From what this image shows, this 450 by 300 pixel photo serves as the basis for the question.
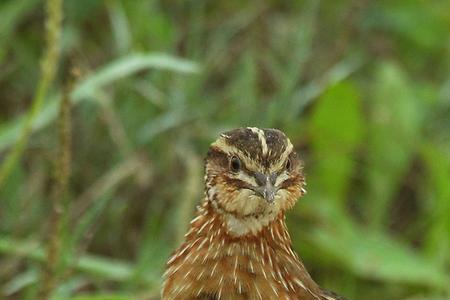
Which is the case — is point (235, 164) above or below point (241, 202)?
above

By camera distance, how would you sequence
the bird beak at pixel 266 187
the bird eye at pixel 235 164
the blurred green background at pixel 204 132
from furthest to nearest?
the blurred green background at pixel 204 132, the bird eye at pixel 235 164, the bird beak at pixel 266 187

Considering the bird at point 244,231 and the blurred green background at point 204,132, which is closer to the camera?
the bird at point 244,231

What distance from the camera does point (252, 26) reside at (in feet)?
21.9

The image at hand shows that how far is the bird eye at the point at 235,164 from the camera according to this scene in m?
3.97

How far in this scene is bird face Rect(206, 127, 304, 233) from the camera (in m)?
3.93

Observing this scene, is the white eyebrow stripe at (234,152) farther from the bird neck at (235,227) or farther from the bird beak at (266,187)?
the bird neck at (235,227)

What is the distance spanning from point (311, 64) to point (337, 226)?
0.98 m

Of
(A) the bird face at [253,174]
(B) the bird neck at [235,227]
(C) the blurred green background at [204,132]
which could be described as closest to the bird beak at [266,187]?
(A) the bird face at [253,174]

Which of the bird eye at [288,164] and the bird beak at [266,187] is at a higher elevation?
the bird eye at [288,164]

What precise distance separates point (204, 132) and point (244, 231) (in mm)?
1955

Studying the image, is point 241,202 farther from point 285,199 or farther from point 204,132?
point 204,132

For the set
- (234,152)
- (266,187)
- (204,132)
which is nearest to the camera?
(266,187)

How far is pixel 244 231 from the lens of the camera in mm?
4008

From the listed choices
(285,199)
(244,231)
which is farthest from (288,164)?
(244,231)
